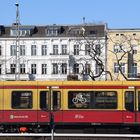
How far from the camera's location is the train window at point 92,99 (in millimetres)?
25922

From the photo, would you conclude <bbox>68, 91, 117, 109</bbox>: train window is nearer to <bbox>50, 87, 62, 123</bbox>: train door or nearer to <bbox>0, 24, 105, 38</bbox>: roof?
<bbox>50, 87, 62, 123</bbox>: train door

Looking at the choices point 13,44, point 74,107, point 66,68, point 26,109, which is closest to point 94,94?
point 74,107

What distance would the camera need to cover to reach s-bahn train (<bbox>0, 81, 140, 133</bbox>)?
2584 cm

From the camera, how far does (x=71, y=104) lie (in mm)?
26125

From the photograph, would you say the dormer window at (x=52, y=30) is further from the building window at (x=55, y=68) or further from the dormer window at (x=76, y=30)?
the building window at (x=55, y=68)

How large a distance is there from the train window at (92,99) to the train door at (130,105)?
576 mm

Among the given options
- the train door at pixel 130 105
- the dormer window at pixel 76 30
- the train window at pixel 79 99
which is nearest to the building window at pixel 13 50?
Answer: the dormer window at pixel 76 30

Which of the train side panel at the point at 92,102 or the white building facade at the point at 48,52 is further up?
the white building facade at the point at 48,52

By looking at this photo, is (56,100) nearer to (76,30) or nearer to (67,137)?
(67,137)

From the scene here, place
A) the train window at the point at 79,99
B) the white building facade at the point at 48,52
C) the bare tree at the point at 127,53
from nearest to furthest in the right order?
1. the train window at the point at 79,99
2. the bare tree at the point at 127,53
3. the white building facade at the point at 48,52

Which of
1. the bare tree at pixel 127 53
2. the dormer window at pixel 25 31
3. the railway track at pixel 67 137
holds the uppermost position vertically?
the dormer window at pixel 25 31

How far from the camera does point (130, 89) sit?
25.8 meters

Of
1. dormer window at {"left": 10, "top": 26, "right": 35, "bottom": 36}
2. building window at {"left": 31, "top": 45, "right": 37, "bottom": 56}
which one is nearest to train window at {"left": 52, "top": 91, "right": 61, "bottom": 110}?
building window at {"left": 31, "top": 45, "right": 37, "bottom": 56}

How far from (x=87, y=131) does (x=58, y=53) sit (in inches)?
2211
